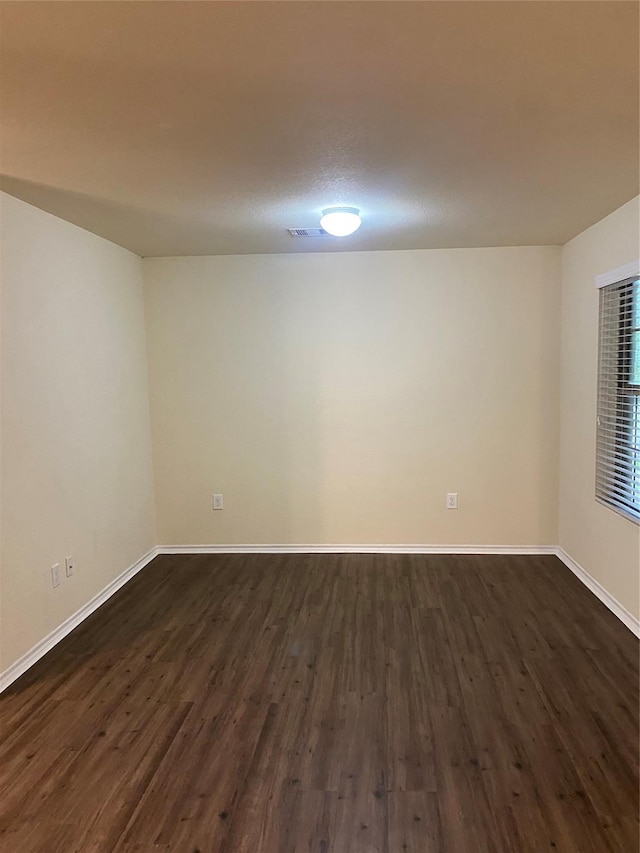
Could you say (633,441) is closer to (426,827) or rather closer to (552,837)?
(552,837)

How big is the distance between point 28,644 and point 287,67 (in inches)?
112

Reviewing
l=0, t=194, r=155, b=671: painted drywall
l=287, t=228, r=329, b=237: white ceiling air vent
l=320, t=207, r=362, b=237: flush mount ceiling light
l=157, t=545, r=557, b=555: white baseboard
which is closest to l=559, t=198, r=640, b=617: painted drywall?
l=157, t=545, r=557, b=555: white baseboard

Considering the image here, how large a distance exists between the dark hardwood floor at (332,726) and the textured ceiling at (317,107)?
231cm

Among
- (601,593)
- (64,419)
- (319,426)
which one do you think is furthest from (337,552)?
(64,419)

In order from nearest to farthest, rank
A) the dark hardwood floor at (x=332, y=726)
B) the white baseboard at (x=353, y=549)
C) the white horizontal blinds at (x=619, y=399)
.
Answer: the dark hardwood floor at (x=332, y=726) < the white horizontal blinds at (x=619, y=399) < the white baseboard at (x=353, y=549)

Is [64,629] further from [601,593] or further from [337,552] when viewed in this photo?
[601,593]

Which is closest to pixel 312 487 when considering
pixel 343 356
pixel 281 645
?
pixel 343 356

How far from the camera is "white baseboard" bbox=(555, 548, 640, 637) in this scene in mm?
2993

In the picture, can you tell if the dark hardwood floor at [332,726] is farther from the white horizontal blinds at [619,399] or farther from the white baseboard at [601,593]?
the white horizontal blinds at [619,399]

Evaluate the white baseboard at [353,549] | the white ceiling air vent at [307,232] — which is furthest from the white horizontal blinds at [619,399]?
the white ceiling air vent at [307,232]

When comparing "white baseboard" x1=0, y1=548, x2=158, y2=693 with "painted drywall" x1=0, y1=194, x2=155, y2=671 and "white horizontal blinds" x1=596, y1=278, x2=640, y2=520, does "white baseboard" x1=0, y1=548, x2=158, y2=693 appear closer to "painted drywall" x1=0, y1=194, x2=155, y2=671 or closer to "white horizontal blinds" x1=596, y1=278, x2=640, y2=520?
"painted drywall" x1=0, y1=194, x2=155, y2=671

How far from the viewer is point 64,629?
3131 mm

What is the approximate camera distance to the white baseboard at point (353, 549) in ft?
13.9

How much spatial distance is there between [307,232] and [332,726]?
274cm
